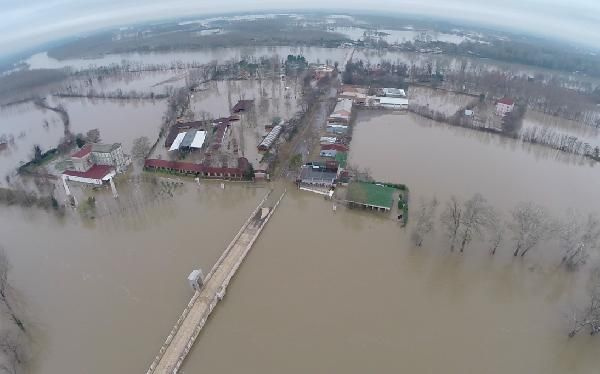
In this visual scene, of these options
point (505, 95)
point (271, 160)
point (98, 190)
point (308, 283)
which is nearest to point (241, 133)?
point (271, 160)

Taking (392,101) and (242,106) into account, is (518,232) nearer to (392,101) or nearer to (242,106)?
(392,101)

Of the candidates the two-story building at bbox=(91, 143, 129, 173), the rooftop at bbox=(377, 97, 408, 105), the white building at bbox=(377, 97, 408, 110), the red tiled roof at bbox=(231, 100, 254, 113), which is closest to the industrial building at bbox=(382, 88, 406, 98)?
the rooftop at bbox=(377, 97, 408, 105)

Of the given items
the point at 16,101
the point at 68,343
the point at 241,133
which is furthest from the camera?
the point at 16,101

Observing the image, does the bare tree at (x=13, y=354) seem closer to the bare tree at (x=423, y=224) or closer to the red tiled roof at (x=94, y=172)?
the red tiled roof at (x=94, y=172)

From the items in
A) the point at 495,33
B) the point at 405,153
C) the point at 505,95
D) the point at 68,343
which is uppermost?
the point at 495,33

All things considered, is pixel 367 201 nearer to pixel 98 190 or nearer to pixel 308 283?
pixel 308 283

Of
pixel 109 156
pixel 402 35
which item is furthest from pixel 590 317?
pixel 402 35
